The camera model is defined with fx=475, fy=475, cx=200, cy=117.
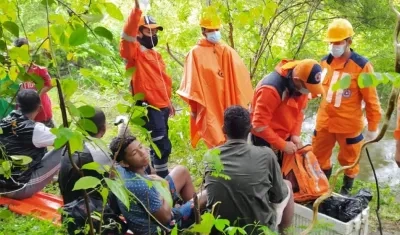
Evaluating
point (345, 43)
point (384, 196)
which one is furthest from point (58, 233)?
point (384, 196)

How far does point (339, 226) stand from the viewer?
10.0ft

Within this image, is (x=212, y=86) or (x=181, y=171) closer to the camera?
(x=181, y=171)

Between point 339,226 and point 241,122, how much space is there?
95cm

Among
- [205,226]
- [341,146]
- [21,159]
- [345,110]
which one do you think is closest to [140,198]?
[21,159]

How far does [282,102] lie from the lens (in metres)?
3.74

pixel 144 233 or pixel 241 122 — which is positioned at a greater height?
pixel 241 122

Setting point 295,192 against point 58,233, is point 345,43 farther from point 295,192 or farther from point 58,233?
point 58,233

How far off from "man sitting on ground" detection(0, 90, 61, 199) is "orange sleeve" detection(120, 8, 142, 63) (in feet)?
2.59

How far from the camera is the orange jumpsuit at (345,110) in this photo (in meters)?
4.09

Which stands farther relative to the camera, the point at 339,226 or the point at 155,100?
the point at 155,100

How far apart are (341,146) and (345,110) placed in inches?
15.4

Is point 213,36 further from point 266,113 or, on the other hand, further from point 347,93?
point 347,93

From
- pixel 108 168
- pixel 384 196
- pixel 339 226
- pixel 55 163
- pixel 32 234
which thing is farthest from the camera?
pixel 384 196

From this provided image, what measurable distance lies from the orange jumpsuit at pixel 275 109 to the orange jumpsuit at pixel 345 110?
21.5 inches
